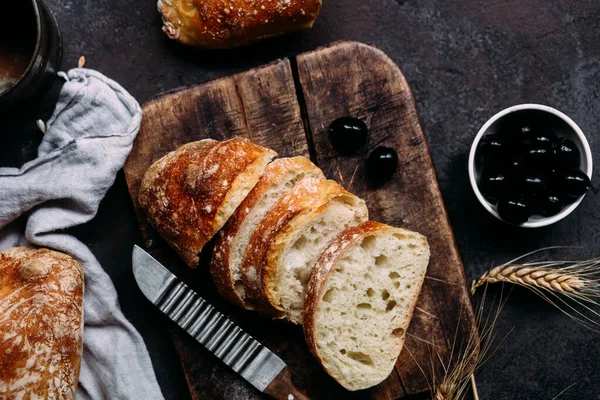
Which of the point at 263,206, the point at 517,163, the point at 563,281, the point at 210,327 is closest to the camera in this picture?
the point at 263,206

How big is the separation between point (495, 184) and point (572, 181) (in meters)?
0.33

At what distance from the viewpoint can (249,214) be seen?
8.24 feet

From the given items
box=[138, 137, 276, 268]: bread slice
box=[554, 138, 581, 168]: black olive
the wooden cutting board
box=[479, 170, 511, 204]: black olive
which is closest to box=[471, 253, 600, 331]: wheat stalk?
the wooden cutting board

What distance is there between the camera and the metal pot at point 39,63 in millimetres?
2553

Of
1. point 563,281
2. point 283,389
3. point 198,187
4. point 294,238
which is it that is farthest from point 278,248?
point 563,281

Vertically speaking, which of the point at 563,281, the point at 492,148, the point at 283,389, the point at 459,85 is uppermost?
the point at 459,85

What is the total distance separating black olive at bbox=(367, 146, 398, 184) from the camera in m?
2.74

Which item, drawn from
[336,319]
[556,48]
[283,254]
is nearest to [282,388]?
[336,319]

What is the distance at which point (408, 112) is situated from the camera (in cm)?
288

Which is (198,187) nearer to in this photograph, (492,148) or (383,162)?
(383,162)

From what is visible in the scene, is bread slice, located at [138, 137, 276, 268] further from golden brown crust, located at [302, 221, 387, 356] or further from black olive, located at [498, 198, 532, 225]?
black olive, located at [498, 198, 532, 225]

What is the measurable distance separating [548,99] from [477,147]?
1.93 ft

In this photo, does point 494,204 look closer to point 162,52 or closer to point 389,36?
point 389,36

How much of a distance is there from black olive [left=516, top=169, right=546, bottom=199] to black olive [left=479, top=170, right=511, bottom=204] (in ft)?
0.19
